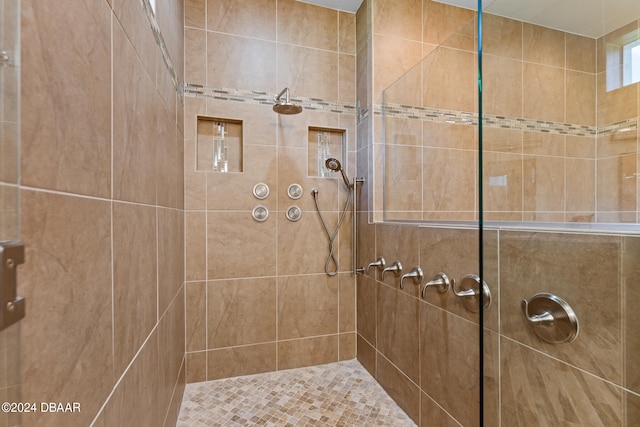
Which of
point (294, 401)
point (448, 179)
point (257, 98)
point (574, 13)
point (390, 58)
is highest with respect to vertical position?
point (390, 58)

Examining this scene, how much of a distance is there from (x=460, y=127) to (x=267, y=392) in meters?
2.07

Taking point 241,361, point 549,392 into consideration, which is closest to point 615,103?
point 549,392

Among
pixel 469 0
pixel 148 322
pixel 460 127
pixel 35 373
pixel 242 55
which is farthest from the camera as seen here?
pixel 469 0

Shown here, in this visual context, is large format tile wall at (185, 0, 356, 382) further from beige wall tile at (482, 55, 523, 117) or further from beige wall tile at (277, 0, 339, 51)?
beige wall tile at (482, 55, 523, 117)

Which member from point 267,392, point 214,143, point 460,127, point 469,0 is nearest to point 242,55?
point 214,143

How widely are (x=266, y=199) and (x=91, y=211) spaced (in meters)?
1.49

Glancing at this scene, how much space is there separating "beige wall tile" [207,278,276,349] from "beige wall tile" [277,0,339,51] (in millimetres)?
1784

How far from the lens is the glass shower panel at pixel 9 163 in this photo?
0.32 m

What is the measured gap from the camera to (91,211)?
1.84ft

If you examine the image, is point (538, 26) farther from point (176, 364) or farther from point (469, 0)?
point (176, 364)

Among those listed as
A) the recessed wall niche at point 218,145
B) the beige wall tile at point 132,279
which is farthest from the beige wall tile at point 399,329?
the recessed wall niche at point 218,145

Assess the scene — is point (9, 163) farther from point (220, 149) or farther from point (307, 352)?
point (307, 352)

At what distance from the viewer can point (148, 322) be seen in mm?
957

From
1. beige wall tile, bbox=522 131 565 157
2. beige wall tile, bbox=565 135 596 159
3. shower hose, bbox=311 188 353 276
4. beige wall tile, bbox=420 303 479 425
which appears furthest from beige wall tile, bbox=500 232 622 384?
shower hose, bbox=311 188 353 276
